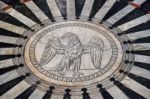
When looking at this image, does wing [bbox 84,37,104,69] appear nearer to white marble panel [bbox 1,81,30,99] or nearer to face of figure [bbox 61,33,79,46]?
face of figure [bbox 61,33,79,46]

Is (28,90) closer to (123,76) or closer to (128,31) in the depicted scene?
(123,76)

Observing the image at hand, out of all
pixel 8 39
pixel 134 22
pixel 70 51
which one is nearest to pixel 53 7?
pixel 8 39

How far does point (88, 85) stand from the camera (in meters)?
4.20

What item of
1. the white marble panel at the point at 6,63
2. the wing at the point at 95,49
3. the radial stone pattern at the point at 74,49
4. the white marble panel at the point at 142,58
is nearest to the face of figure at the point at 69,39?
the radial stone pattern at the point at 74,49

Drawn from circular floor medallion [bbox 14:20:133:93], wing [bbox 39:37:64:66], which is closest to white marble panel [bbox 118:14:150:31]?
circular floor medallion [bbox 14:20:133:93]

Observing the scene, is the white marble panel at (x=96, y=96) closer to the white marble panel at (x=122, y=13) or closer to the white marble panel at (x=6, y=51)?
the white marble panel at (x=6, y=51)

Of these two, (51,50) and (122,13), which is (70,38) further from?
(122,13)

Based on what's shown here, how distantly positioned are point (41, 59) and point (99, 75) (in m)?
0.77

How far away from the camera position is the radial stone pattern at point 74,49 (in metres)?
4.17

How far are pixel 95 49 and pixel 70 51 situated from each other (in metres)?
0.32

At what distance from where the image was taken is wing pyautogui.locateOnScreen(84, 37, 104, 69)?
4531 millimetres

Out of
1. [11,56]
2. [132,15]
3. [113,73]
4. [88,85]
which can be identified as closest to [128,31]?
[132,15]

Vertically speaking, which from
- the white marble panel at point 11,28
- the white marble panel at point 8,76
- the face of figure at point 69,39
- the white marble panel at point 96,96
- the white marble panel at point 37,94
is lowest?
the white marble panel at point 96,96

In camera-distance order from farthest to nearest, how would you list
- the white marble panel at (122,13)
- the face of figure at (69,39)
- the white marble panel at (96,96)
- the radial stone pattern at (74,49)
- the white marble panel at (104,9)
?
the white marble panel at (104,9)
the white marble panel at (122,13)
the face of figure at (69,39)
the radial stone pattern at (74,49)
the white marble panel at (96,96)
